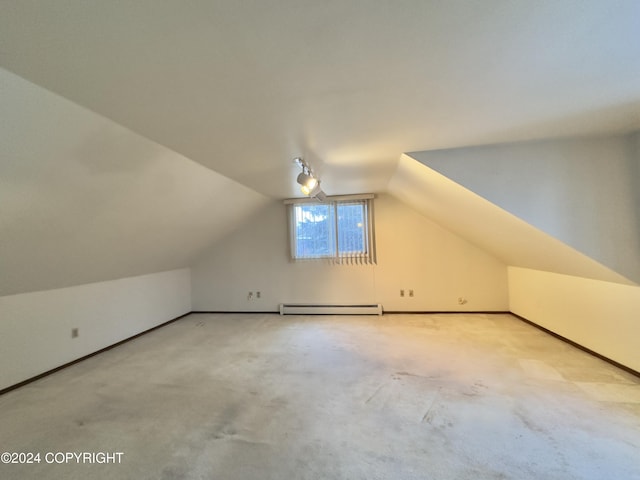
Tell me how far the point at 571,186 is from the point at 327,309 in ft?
12.8

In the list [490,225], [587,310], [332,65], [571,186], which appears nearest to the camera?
[332,65]

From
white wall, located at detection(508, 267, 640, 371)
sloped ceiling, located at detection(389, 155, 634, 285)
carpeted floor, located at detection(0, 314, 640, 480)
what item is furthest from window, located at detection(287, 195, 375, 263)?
white wall, located at detection(508, 267, 640, 371)

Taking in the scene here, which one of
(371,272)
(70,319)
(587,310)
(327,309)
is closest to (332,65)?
(587,310)

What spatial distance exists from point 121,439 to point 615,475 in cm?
303

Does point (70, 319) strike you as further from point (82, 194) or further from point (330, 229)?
point (330, 229)

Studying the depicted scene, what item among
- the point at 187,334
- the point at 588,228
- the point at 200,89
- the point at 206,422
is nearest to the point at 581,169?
the point at 588,228

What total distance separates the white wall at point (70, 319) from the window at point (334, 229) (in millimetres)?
2465

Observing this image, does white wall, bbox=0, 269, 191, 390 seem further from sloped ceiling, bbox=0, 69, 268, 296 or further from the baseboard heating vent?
the baseboard heating vent

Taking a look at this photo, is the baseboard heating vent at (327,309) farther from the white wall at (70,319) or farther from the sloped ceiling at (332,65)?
the sloped ceiling at (332,65)

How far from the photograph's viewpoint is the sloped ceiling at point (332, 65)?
1135mm

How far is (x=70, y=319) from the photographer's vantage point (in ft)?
11.9

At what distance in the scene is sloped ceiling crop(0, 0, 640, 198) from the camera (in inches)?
44.7

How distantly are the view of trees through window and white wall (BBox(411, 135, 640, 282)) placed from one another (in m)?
2.65

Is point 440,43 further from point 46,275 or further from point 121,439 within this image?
point 46,275
